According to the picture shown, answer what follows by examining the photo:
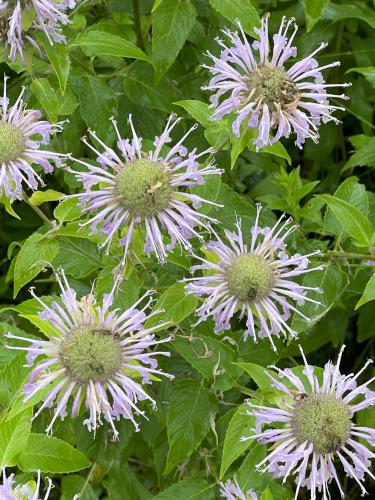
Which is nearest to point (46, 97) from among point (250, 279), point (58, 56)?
point (58, 56)

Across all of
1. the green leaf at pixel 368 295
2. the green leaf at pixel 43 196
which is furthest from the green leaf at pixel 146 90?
the green leaf at pixel 368 295

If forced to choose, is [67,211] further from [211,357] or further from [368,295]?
[368,295]

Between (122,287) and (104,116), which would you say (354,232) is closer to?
(122,287)

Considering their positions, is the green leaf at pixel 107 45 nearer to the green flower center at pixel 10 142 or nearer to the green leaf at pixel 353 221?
the green flower center at pixel 10 142

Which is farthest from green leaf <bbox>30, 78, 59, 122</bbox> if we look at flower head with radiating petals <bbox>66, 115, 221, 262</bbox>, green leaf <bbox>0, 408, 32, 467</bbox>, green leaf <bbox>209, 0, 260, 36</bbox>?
green leaf <bbox>0, 408, 32, 467</bbox>

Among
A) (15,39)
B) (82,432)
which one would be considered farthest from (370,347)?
(15,39)

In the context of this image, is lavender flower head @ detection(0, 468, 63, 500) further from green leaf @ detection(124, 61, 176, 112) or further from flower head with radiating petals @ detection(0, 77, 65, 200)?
green leaf @ detection(124, 61, 176, 112)
